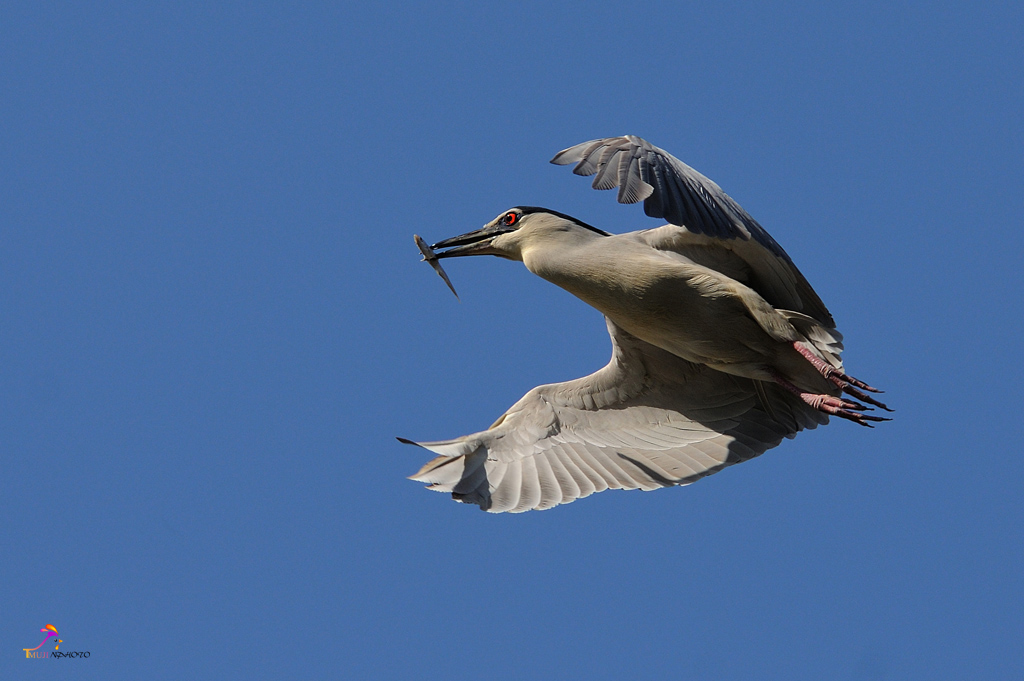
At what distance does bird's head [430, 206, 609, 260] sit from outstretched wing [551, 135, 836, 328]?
854 millimetres

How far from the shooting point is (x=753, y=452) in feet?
27.6

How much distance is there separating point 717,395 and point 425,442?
308 centimetres

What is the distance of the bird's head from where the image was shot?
26.9 ft

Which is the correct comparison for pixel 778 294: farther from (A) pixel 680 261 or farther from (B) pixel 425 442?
(B) pixel 425 442

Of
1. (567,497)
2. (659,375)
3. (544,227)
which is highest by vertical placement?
(544,227)

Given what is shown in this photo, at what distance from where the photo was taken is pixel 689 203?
691 centimetres

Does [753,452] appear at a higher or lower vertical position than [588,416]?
lower

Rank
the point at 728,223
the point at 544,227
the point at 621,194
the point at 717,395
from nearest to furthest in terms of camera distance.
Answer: the point at 621,194 < the point at 728,223 < the point at 544,227 < the point at 717,395

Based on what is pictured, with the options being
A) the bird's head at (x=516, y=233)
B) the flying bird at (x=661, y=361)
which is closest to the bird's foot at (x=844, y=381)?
the flying bird at (x=661, y=361)

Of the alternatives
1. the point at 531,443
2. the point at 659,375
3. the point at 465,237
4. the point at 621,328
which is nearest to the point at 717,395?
the point at 659,375

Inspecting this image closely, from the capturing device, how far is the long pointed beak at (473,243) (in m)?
8.66

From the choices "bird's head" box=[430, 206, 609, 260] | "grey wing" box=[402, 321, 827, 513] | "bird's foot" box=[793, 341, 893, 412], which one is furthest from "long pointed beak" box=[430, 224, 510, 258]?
"bird's foot" box=[793, 341, 893, 412]

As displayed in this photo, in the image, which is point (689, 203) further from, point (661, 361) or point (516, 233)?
point (661, 361)

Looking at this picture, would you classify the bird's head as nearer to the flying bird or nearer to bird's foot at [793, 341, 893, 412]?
the flying bird
